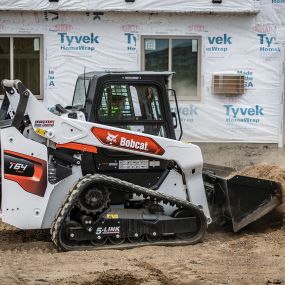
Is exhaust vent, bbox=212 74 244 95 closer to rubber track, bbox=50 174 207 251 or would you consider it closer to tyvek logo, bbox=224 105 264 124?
tyvek logo, bbox=224 105 264 124

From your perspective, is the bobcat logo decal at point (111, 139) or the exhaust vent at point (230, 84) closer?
the bobcat logo decal at point (111, 139)

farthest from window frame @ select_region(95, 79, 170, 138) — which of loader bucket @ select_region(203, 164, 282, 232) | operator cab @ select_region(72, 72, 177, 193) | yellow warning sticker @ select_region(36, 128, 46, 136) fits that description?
loader bucket @ select_region(203, 164, 282, 232)

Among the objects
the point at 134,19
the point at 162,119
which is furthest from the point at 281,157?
the point at 162,119

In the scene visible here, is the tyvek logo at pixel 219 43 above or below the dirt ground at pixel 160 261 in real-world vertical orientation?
above

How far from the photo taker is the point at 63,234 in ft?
27.0

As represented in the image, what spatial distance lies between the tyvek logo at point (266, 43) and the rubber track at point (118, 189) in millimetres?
8643

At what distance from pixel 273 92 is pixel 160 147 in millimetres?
8620

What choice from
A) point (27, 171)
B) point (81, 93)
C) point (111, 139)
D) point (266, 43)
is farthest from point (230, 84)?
point (27, 171)

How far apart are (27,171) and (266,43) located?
9.70 m

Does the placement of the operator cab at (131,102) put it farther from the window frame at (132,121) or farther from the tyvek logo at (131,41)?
the tyvek logo at (131,41)

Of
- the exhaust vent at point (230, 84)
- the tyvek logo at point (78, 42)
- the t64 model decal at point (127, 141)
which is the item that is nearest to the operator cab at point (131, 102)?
the t64 model decal at point (127, 141)

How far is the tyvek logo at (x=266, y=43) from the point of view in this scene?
54.1 ft

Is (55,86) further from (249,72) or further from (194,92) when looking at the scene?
(249,72)

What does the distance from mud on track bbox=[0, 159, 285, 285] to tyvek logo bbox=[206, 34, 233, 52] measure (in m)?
7.75
